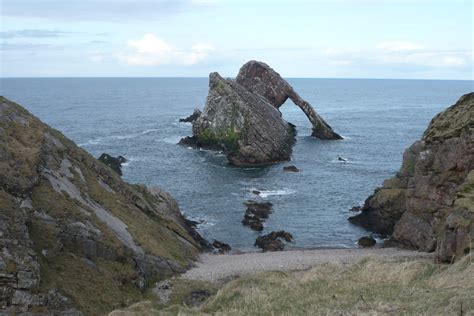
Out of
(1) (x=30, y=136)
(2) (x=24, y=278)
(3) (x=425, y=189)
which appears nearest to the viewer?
(2) (x=24, y=278)

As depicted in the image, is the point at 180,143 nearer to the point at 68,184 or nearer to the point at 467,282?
the point at 68,184

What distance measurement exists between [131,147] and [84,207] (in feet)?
209

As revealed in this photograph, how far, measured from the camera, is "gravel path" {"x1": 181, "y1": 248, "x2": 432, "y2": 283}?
1587 inches

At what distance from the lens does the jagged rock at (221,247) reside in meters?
50.9

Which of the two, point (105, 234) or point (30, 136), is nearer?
point (105, 234)

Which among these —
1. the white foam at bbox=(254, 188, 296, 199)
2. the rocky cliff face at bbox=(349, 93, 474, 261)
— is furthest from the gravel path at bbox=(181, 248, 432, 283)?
the white foam at bbox=(254, 188, 296, 199)

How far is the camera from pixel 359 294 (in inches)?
809

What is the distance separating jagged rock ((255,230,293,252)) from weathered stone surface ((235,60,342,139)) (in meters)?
62.5

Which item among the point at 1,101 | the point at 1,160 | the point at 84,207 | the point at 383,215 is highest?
the point at 1,101

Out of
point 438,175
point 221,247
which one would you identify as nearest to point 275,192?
point 221,247

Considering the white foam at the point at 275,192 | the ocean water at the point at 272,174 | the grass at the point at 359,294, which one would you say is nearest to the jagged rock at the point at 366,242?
the ocean water at the point at 272,174

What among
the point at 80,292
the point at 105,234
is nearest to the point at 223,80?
the point at 105,234

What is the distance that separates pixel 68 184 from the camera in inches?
1583

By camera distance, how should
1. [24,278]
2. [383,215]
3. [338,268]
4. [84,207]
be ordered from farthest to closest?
[383,215] < [84,207] < [338,268] < [24,278]
